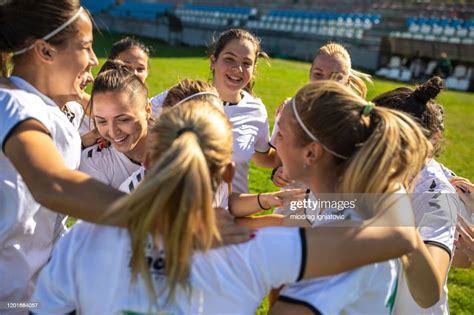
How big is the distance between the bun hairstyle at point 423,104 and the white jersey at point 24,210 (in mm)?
1503

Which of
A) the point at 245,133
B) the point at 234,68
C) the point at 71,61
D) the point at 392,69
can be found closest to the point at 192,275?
the point at 71,61

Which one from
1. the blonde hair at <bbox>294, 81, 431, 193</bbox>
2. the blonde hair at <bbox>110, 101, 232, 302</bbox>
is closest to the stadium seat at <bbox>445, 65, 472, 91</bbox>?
the blonde hair at <bbox>294, 81, 431, 193</bbox>

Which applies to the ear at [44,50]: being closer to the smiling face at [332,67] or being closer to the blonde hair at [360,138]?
the blonde hair at [360,138]

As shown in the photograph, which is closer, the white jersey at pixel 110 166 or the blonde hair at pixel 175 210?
the blonde hair at pixel 175 210

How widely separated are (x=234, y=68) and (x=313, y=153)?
5.76 ft

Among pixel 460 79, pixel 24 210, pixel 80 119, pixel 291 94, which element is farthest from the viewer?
pixel 460 79

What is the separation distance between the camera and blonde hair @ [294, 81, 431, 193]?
1532mm

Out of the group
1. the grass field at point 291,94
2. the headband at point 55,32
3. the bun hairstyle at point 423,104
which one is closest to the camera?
the headband at point 55,32

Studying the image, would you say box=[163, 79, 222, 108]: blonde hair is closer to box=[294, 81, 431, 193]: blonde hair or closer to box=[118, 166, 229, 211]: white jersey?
box=[118, 166, 229, 211]: white jersey

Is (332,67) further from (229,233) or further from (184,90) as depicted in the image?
(229,233)

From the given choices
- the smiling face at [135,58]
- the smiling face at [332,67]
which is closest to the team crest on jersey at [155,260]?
the smiling face at [332,67]

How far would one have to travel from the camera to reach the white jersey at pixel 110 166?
2613 millimetres

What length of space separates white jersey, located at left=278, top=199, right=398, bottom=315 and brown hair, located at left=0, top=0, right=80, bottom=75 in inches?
48.9

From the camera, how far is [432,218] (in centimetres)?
202
